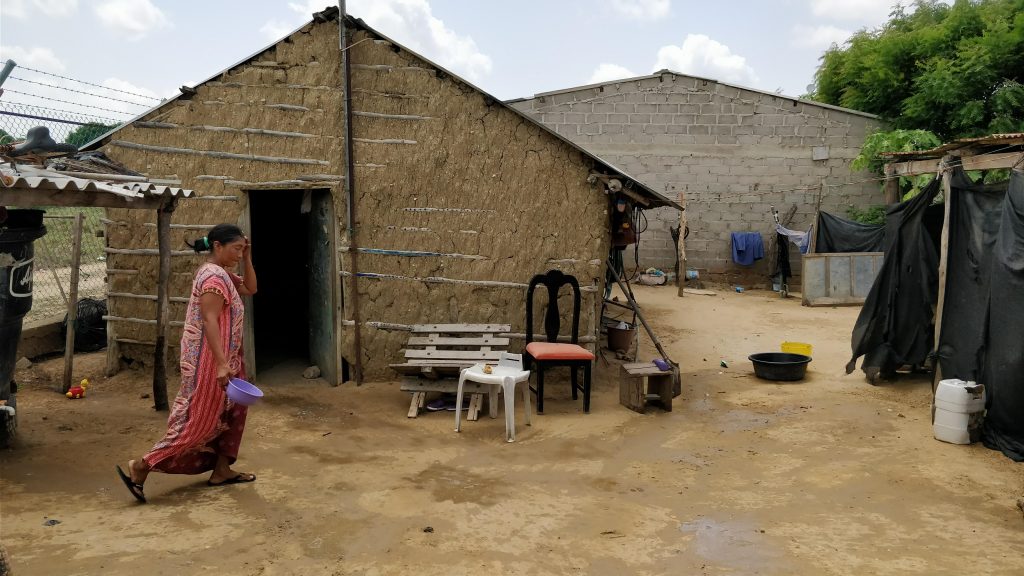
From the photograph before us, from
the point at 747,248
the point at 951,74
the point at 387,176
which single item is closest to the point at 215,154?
the point at 387,176

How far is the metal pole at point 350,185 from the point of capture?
23.0 ft

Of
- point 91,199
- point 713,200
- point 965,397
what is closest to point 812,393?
point 965,397

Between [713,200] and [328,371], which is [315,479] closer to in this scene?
[328,371]

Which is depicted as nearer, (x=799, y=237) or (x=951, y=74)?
(x=799, y=237)

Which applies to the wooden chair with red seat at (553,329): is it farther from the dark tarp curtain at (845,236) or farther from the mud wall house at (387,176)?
the dark tarp curtain at (845,236)

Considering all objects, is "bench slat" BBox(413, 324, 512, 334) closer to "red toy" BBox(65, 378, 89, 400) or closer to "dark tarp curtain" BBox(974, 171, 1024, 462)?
"red toy" BBox(65, 378, 89, 400)

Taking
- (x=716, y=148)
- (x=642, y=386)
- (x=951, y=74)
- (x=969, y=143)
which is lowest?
(x=642, y=386)

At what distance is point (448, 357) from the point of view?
261 inches

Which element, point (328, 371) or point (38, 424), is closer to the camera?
point (38, 424)

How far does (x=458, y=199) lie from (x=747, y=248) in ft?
34.1

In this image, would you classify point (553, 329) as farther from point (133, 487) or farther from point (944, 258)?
point (133, 487)

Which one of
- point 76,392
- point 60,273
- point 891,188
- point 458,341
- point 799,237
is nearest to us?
point 76,392

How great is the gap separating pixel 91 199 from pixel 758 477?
5104 mm

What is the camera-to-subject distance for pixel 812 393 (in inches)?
290
